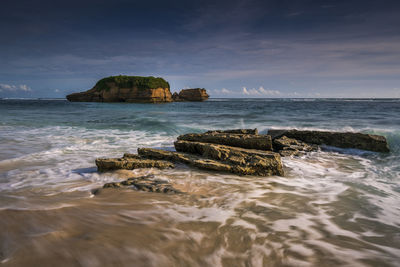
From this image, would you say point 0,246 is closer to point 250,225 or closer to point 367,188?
point 250,225

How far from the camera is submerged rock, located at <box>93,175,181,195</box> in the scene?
3256mm

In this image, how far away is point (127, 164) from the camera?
4.20 meters

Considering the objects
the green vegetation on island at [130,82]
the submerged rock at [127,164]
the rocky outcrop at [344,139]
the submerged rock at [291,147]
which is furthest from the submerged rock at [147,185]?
the green vegetation on island at [130,82]

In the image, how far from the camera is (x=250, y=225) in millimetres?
2420

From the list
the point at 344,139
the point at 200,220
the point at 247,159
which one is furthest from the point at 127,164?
the point at 344,139

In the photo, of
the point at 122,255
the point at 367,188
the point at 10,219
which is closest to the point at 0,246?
the point at 10,219

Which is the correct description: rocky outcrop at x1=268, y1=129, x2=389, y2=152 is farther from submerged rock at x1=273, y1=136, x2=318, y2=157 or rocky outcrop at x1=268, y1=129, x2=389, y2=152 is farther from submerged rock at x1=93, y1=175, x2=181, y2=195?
submerged rock at x1=93, y1=175, x2=181, y2=195

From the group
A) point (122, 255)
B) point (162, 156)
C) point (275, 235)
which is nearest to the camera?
point (122, 255)

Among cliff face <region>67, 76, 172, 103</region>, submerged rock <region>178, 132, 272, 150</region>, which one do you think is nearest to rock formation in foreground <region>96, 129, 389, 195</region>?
submerged rock <region>178, 132, 272, 150</region>

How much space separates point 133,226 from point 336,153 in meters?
6.37

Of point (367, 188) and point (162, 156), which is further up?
point (162, 156)

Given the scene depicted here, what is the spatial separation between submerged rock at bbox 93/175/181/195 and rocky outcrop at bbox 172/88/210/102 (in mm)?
75169

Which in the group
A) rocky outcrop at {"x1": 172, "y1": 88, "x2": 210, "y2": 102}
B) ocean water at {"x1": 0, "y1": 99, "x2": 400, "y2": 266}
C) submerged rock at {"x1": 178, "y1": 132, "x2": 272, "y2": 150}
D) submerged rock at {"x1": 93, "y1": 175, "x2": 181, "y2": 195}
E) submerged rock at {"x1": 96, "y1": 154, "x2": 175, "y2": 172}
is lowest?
ocean water at {"x1": 0, "y1": 99, "x2": 400, "y2": 266}

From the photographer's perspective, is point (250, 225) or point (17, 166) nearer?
point (250, 225)
